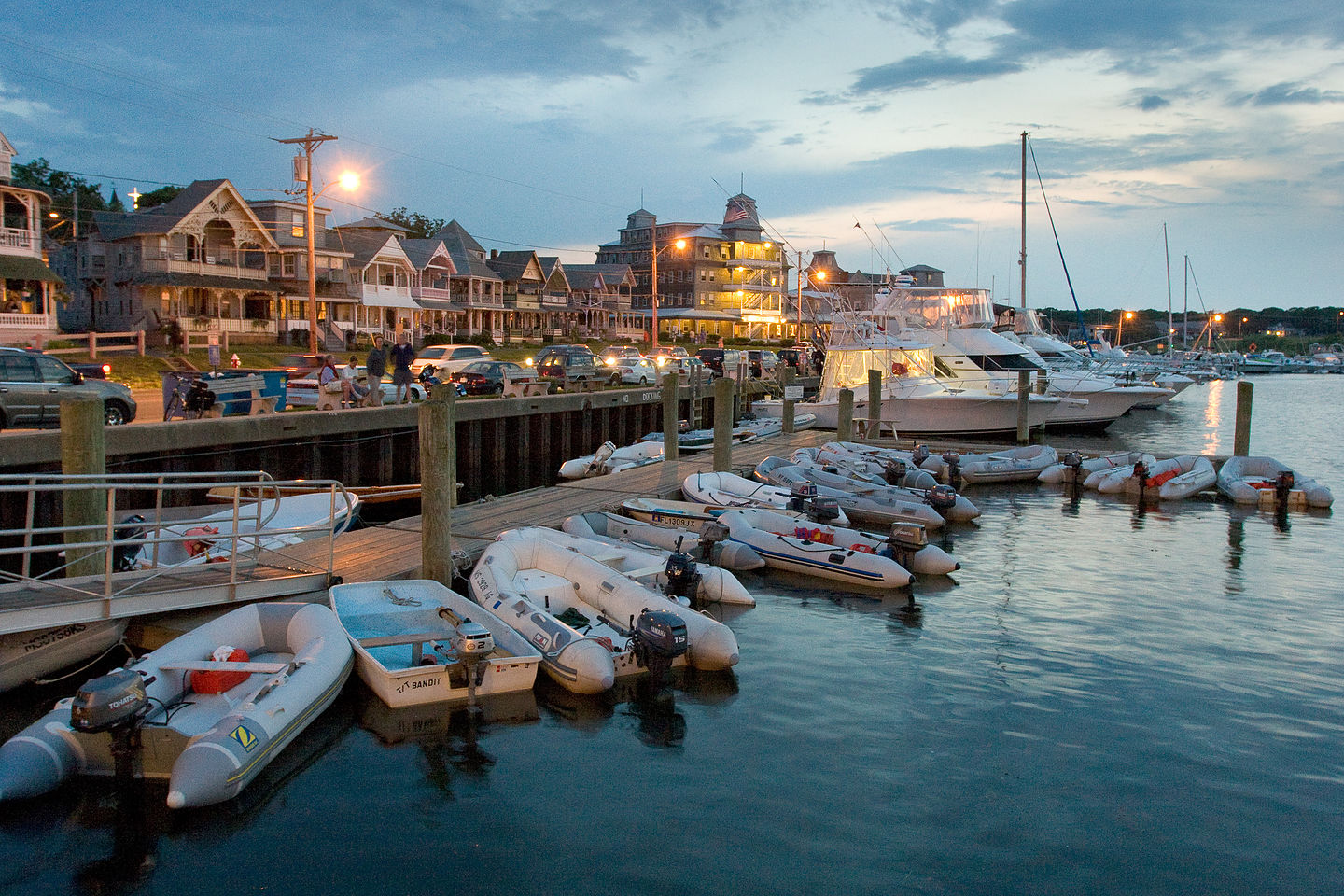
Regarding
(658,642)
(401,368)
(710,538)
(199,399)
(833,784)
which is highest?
(401,368)

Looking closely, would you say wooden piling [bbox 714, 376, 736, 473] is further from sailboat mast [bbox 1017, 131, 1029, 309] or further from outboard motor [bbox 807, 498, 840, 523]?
sailboat mast [bbox 1017, 131, 1029, 309]

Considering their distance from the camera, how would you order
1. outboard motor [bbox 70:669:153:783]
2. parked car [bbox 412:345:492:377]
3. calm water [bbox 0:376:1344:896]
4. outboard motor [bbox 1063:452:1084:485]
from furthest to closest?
parked car [bbox 412:345:492:377] → outboard motor [bbox 1063:452:1084:485] → outboard motor [bbox 70:669:153:783] → calm water [bbox 0:376:1344:896]

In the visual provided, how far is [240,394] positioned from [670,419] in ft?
27.3

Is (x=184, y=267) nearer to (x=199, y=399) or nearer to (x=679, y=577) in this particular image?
(x=199, y=399)

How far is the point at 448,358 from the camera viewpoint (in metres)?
29.1

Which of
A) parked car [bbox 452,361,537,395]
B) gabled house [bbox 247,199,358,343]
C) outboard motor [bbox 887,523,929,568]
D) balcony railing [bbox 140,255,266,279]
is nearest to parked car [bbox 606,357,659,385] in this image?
parked car [bbox 452,361,537,395]

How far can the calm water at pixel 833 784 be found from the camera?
6.02 meters

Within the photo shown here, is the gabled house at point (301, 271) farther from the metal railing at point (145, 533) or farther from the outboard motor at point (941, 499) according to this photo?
the outboard motor at point (941, 499)

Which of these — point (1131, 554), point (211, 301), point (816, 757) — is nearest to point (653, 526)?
point (816, 757)

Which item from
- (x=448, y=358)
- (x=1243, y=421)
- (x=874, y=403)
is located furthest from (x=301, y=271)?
(x=1243, y=421)

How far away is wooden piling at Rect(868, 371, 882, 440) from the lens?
25.7 m

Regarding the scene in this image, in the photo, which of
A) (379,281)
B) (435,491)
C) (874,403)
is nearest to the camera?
(435,491)

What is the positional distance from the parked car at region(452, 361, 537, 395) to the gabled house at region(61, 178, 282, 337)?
64.3 feet

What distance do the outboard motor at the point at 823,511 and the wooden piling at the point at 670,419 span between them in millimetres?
5219
